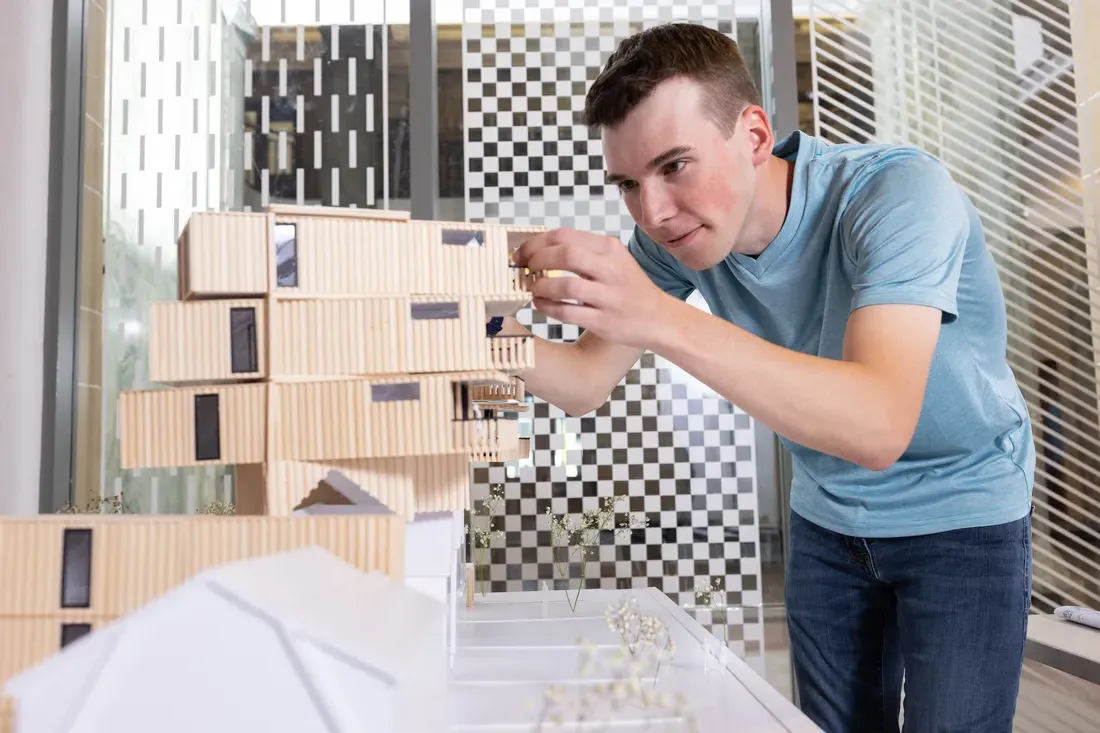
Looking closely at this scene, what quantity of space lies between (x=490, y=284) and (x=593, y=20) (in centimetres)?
236

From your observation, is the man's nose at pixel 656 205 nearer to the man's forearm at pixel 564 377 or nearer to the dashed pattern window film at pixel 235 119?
the man's forearm at pixel 564 377

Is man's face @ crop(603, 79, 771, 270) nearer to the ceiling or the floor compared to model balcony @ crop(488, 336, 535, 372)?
nearer to the ceiling

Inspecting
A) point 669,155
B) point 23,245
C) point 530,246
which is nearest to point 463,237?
point 530,246

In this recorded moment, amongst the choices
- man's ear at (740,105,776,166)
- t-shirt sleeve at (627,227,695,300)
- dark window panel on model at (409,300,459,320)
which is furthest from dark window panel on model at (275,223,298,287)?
t-shirt sleeve at (627,227,695,300)

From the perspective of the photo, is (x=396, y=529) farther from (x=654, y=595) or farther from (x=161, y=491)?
(x=161, y=491)

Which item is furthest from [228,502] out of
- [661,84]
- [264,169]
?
[661,84]

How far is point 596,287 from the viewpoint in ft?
2.75

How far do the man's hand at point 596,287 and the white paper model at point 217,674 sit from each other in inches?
17.8

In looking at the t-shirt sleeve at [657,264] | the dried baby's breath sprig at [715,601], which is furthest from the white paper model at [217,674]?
the dried baby's breath sprig at [715,601]

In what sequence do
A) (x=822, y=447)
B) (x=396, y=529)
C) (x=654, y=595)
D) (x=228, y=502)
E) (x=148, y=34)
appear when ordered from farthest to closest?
(x=148, y=34)
(x=228, y=502)
(x=654, y=595)
(x=822, y=447)
(x=396, y=529)

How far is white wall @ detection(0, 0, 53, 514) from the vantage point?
7.85 ft

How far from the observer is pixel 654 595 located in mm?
1748

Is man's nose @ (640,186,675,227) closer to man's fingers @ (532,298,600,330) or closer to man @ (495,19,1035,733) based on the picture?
man @ (495,19,1035,733)

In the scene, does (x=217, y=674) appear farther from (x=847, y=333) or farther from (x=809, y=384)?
(x=847, y=333)
